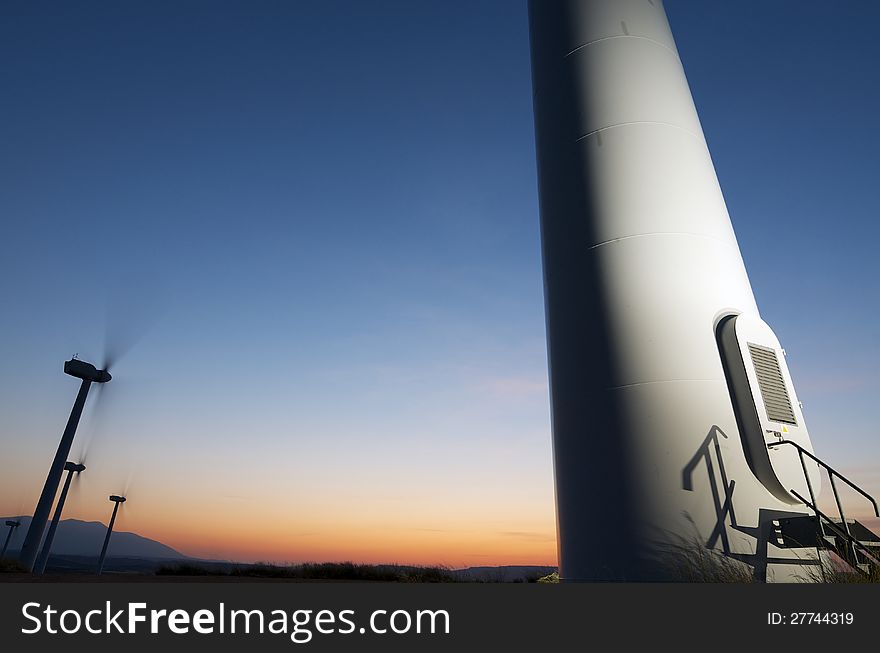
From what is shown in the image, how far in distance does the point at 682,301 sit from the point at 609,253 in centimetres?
122

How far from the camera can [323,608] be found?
344 centimetres

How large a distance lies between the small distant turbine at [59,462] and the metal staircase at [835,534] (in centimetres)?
2603

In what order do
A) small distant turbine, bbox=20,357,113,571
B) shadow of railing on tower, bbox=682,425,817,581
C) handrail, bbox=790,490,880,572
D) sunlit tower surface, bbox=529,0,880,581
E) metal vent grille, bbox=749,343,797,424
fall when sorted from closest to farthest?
handrail, bbox=790,490,880,572, shadow of railing on tower, bbox=682,425,817,581, sunlit tower surface, bbox=529,0,880,581, metal vent grille, bbox=749,343,797,424, small distant turbine, bbox=20,357,113,571

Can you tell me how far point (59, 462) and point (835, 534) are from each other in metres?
31.4

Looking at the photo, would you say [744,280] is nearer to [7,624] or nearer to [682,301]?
[682,301]

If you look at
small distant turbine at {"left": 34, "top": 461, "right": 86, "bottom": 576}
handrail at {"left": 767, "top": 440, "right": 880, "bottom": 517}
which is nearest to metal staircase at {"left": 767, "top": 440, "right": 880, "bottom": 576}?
handrail at {"left": 767, "top": 440, "right": 880, "bottom": 517}

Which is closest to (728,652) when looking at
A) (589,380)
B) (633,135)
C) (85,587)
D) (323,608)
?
(323,608)

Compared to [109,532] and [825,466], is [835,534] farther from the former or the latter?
[109,532]

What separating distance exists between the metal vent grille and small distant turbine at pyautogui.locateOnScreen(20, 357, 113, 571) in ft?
85.4

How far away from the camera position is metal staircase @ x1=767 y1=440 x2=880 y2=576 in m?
6.32

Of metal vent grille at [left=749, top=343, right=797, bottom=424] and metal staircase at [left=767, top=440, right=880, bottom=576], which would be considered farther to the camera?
metal vent grille at [left=749, top=343, right=797, bottom=424]

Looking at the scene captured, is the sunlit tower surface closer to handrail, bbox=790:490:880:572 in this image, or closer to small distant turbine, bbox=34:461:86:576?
handrail, bbox=790:490:880:572

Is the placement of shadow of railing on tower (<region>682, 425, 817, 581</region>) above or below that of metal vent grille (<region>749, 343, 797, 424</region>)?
below

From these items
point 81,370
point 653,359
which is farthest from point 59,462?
point 653,359
